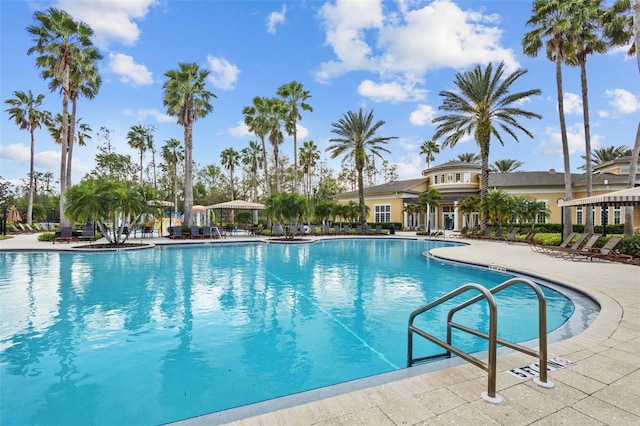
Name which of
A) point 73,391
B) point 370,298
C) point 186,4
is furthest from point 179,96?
point 73,391

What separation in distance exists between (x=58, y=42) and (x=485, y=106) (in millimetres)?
29382

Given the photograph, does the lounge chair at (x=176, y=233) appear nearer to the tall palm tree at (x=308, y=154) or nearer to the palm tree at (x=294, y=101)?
the palm tree at (x=294, y=101)

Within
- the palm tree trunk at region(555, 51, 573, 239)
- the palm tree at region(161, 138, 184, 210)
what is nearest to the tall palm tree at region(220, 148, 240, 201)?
the palm tree at region(161, 138, 184, 210)

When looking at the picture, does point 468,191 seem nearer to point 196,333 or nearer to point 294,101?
point 294,101

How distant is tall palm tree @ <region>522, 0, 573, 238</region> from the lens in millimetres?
17031

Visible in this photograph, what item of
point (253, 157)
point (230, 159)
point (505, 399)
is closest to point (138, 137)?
point (230, 159)

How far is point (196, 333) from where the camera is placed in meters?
5.54

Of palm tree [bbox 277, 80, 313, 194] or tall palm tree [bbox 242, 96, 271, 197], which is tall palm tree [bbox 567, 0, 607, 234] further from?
tall palm tree [bbox 242, 96, 271, 197]

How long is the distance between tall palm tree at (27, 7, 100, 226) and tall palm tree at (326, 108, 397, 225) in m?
19.4

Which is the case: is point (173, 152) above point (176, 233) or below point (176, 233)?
above

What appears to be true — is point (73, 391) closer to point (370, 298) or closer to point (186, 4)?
point (370, 298)

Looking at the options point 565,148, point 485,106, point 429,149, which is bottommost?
point 565,148

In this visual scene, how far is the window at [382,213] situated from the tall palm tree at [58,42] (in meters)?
28.8

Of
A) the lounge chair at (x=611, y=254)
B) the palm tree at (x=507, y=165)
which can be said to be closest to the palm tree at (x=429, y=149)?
the palm tree at (x=507, y=165)
